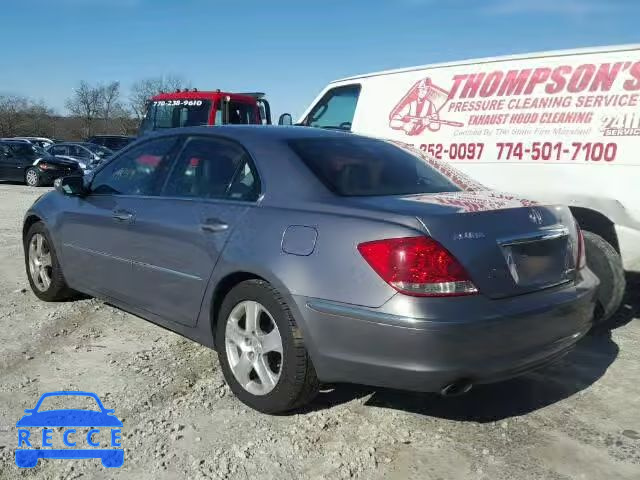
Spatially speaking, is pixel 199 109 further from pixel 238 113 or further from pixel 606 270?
pixel 606 270

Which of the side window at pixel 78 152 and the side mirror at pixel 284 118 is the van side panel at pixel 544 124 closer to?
the side mirror at pixel 284 118

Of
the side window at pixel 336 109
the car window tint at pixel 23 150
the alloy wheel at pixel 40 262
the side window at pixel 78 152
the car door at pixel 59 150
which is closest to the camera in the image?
the alloy wheel at pixel 40 262

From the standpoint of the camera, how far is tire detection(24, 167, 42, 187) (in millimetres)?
19812

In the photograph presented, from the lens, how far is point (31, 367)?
384 cm

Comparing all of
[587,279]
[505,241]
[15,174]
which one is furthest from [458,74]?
[15,174]

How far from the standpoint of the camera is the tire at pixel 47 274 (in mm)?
5027

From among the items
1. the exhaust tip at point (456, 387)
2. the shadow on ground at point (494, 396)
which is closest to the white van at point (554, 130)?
the shadow on ground at point (494, 396)

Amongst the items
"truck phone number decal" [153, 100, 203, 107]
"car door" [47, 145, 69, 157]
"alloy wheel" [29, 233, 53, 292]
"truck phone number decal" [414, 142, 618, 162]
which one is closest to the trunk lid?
"truck phone number decal" [414, 142, 618, 162]

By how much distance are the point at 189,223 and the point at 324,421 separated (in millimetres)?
1367

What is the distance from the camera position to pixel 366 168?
3.54 metres

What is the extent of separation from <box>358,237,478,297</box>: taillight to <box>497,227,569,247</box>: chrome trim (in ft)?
0.99

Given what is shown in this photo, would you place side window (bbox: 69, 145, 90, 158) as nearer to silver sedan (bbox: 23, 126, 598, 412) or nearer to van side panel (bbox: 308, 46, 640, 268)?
van side panel (bbox: 308, 46, 640, 268)

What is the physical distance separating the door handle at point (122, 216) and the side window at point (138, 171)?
16 cm

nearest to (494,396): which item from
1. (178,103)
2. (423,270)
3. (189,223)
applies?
(423,270)
